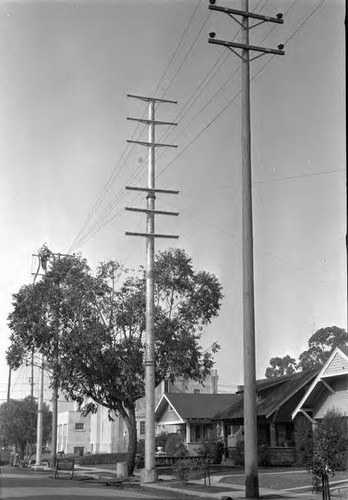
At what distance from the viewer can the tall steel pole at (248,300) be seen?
18.2 meters

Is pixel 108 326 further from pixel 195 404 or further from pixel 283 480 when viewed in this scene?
pixel 195 404

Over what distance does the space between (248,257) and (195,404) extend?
1452 inches

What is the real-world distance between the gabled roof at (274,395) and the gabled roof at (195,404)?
878cm

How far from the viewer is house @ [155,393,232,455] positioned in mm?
51594

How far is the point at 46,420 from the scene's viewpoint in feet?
300

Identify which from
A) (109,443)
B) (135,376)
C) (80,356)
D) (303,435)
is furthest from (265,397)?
(109,443)

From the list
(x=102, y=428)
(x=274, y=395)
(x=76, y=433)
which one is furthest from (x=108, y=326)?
(x=76, y=433)

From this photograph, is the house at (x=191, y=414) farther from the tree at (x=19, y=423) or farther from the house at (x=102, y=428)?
the tree at (x=19, y=423)

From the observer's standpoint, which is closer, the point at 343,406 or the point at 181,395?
the point at 343,406

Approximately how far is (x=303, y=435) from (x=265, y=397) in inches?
288

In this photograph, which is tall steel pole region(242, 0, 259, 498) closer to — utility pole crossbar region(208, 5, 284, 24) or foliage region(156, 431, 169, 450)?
utility pole crossbar region(208, 5, 284, 24)

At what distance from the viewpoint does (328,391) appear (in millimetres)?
34156

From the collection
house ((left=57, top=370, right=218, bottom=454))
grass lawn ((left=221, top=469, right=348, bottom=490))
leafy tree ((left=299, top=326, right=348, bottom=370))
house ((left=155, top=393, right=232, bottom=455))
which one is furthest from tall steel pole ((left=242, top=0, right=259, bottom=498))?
leafy tree ((left=299, top=326, right=348, bottom=370))

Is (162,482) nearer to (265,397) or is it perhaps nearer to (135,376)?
(135,376)
